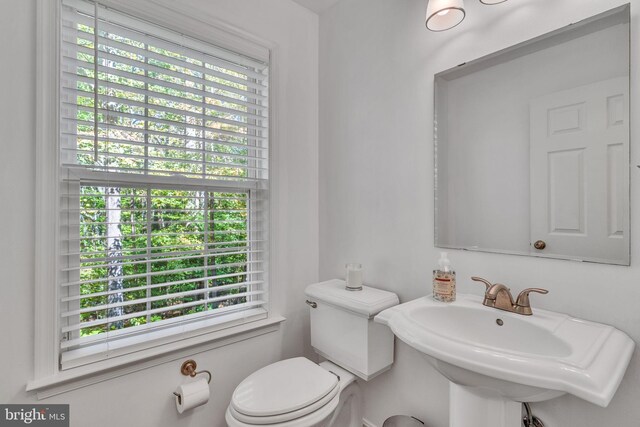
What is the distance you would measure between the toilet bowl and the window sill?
0.83 feet

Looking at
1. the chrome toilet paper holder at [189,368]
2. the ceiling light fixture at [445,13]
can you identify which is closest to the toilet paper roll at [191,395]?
the chrome toilet paper holder at [189,368]

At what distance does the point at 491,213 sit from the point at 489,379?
2.06 ft

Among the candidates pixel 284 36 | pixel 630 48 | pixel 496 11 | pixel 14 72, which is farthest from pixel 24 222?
pixel 630 48

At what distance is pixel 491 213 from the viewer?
1157mm

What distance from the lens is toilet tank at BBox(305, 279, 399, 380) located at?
4.34 ft

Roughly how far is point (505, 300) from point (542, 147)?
543mm

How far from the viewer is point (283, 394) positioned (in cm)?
118

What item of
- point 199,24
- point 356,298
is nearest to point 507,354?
point 356,298

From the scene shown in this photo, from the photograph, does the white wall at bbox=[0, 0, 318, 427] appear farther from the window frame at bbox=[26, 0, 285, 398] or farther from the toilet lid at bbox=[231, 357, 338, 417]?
the toilet lid at bbox=[231, 357, 338, 417]

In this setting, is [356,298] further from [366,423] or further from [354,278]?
[366,423]

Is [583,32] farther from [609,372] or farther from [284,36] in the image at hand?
[284,36]

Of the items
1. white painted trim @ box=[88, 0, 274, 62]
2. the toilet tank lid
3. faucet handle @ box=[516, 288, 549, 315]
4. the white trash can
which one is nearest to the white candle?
the toilet tank lid

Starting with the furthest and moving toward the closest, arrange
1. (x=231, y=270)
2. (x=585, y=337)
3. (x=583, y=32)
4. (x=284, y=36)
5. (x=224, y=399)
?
(x=284, y=36) → (x=231, y=270) → (x=224, y=399) → (x=583, y=32) → (x=585, y=337)

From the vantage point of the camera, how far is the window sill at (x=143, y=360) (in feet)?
3.53
